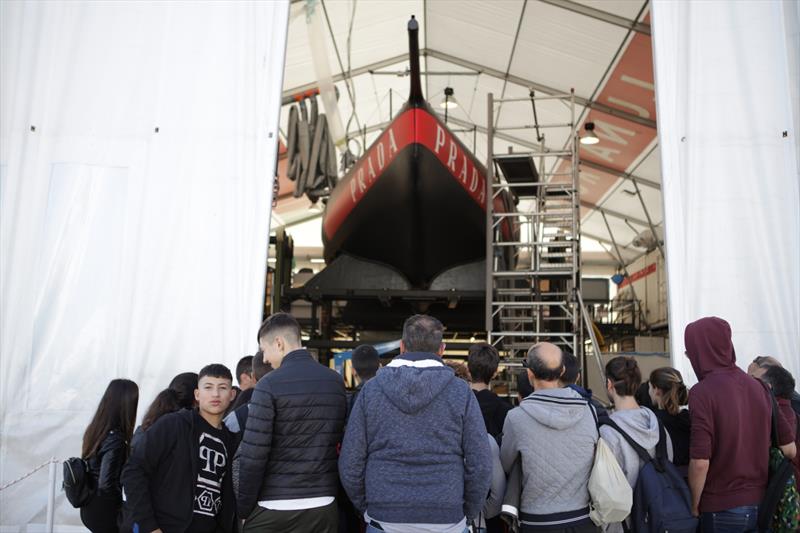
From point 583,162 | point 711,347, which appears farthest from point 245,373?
point 583,162

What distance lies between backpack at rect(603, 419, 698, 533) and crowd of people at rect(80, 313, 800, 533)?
25mm

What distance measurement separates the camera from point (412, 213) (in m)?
7.42

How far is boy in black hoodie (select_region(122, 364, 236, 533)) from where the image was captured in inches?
89.5

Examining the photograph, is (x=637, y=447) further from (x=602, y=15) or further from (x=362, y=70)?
(x=362, y=70)

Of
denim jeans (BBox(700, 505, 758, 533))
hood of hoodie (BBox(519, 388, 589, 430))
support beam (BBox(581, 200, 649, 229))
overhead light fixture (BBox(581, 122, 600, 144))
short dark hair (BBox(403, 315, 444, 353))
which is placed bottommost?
denim jeans (BBox(700, 505, 758, 533))

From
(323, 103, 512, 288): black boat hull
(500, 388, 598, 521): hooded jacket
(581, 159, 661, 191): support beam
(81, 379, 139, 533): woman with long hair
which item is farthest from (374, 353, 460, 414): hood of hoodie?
(581, 159, 661, 191): support beam

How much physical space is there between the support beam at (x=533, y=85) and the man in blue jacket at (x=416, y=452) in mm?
9212

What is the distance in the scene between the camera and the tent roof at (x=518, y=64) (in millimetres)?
8977

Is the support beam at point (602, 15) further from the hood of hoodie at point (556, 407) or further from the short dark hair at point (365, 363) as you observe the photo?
the hood of hoodie at point (556, 407)

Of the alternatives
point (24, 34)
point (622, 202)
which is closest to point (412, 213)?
point (24, 34)

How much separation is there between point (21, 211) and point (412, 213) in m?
4.20

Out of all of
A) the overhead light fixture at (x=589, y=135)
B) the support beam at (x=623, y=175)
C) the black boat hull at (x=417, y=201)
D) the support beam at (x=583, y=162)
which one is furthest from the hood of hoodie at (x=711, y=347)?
the support beam at (x=623, y=175)

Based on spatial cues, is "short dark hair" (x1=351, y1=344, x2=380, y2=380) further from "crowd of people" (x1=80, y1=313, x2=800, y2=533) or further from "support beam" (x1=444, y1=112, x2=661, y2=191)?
"support beam" (x1=444, y1=112, x2=661, y2=191)

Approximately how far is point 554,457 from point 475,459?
Result: 373 millimetres
